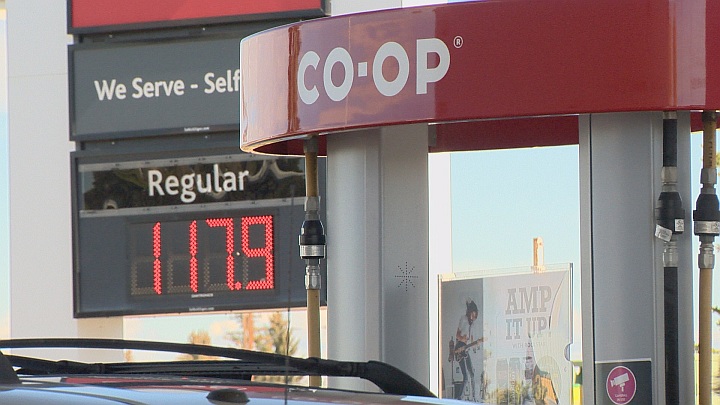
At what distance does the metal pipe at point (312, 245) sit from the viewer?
486cm

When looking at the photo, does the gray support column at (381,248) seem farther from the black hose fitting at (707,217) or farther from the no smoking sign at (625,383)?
the black hose fitting at (707,217)

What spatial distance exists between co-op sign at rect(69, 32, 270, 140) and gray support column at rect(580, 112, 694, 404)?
15.8ft

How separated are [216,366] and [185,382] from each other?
55cm

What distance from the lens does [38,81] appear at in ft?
32.9

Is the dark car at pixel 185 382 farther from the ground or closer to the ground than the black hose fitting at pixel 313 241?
closer to the ground

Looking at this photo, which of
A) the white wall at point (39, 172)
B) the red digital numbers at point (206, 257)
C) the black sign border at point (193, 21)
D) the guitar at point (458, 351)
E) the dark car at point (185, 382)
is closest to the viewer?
the dark car at point (185, 382)

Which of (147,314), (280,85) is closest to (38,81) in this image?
(147,314)

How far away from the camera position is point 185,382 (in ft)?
6.67

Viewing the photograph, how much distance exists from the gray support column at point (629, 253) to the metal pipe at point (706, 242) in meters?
0.04

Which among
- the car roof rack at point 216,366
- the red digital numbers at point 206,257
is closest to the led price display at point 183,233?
the red digital numbers at point 206,257

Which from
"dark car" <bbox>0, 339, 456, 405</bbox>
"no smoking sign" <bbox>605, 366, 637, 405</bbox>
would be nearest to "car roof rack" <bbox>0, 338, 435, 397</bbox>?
"dark car" <bbox>0, 339, 456, 405</bbox>

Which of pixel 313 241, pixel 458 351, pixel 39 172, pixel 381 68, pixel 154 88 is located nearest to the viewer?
pixel 381 68

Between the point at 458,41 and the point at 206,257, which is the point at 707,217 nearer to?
the point at 458,41

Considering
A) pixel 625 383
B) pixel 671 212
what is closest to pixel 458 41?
pixel 671 212
